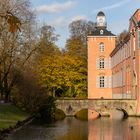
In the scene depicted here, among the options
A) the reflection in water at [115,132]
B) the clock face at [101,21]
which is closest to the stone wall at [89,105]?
the reflection in water at [115,132]

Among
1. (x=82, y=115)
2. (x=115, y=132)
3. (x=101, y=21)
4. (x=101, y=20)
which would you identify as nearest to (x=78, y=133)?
(x=115, y=132)

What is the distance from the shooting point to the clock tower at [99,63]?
66.9 meters

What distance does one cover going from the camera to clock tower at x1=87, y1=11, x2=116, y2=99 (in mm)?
66875

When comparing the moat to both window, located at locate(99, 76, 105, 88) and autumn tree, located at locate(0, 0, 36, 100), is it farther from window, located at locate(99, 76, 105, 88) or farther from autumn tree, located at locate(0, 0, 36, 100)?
window, located at locate(99, 76, 105, 88)

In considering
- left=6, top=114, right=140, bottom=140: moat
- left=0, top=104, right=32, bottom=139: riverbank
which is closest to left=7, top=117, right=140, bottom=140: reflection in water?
left=6, top=114, right=140, bottom=140: moat

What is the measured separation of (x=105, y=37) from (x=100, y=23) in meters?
5.65

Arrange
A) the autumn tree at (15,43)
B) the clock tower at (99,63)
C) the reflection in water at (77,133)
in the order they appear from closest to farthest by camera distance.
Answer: the reflection in water at (77,133), the autumn tree at (15,43), the clock tower at (99,63)

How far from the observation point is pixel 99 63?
6788 cm

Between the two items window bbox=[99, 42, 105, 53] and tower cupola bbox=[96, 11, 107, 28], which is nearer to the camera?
window bbox=[99, 42, 105, 53]

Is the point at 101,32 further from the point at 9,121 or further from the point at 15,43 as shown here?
the point at 9,121

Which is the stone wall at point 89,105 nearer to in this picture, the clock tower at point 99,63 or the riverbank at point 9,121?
the riverbank at point 9,121

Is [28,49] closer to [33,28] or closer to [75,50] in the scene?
[33,28]

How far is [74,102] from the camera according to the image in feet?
160

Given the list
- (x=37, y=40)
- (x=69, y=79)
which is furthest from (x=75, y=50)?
(x=37, y=40)
